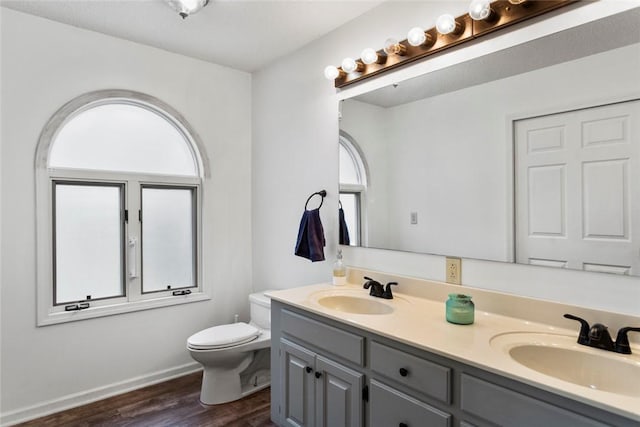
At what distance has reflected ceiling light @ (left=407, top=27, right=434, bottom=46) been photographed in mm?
1845

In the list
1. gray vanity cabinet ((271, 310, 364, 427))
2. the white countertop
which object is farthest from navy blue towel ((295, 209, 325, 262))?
gray vanity cabinet ((271, 310, 364, 427))

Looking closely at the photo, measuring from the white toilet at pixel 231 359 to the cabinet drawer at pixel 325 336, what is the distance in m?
0.60

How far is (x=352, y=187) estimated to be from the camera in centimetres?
235

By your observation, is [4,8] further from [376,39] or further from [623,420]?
[623,420]

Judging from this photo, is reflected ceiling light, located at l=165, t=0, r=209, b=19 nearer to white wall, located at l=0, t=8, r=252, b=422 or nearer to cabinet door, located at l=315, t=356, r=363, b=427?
white wall, located at l=0, t=8, r=252, b=422

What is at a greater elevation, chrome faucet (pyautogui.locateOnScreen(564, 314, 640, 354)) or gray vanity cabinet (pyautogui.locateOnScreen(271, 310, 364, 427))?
chrome faucet (pyautogui.locateOnScreen(564, 314, 640, 354))

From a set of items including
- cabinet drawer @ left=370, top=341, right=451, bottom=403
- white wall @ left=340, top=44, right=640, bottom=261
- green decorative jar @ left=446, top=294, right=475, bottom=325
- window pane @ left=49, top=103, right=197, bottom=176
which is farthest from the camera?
window pane @ left=49, top=103, right=197, bottom=176

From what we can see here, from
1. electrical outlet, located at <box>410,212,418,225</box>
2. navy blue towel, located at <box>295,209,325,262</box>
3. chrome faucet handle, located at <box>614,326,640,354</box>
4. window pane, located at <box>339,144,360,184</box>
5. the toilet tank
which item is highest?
window pane, located at <box>339,144,360,184</box>

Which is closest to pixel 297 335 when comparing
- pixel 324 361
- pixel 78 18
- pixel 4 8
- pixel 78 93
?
pixel 324 361

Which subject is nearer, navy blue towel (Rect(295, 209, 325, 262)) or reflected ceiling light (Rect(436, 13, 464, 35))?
reflected ceiling light (Rect(436, 13, 464, 35))

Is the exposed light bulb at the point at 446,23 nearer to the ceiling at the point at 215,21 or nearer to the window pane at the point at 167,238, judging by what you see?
the ceiling at the point at 215,21

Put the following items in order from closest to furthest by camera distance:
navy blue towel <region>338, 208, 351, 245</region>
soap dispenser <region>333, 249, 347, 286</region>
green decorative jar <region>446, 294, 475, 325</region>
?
1. green decorative jar <region>446, 294, 475, 325</region>
2. soap dispenser <region>333, 249, 347, 286</region>
3. navy blue towel <region>338, 208, 351, 245</region>

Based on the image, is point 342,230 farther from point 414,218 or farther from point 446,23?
point 446,23

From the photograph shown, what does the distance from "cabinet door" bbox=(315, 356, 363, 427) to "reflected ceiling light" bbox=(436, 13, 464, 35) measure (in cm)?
161
